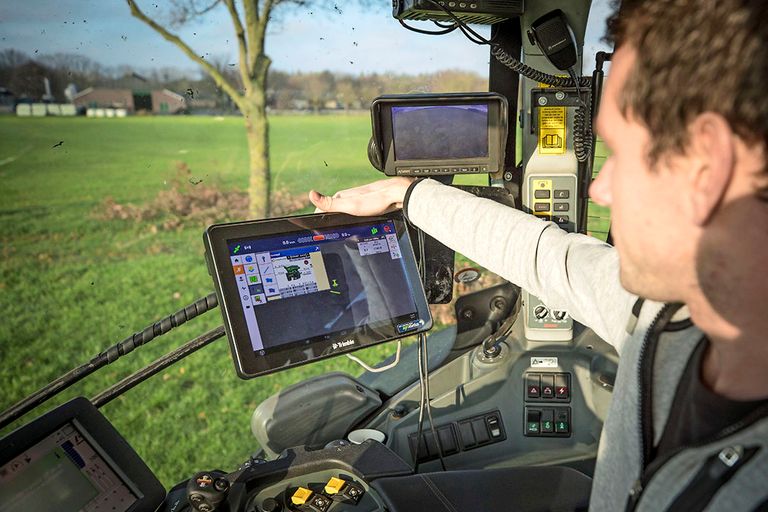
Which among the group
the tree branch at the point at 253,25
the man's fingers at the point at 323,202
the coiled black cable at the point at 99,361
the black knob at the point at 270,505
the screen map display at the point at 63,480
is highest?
the tree branch at the point at 253,25

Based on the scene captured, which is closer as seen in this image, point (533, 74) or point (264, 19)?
point (533, 74)

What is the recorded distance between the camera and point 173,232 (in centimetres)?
494

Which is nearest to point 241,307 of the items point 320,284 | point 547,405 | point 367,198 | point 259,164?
point 320,284

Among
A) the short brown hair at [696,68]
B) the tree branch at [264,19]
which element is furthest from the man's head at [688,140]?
the tree branch at [264,19]

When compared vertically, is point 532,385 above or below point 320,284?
below

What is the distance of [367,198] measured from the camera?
1.72 metres

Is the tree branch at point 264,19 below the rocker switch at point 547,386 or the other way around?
the other way around

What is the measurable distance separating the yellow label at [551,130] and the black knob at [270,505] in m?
1.33

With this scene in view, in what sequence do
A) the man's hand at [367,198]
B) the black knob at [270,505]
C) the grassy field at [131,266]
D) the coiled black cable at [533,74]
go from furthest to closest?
the grassy field at [131,266] → the coiled black cable at [533,74] → the man's hand at [367,198] → the black knob at [270,505]

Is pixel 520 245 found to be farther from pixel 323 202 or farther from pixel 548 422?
pixel 548 422

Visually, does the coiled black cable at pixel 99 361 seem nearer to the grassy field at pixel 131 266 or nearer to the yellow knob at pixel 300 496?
the yellow knob at pixel 300 496

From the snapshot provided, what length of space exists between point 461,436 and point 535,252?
892 millimetres

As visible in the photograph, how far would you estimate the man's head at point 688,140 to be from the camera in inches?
30.4

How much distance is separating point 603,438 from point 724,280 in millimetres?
469
